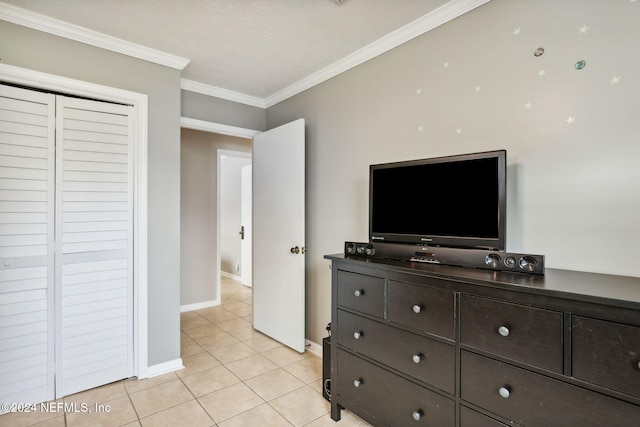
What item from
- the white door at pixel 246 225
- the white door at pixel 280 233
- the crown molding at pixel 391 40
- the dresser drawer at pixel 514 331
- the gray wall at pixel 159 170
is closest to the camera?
the dresser drawer at pixel 514 331

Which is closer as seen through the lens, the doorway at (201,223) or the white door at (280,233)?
the white door at (280,233)

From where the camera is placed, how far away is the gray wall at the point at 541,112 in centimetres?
138

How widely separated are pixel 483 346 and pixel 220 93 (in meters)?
3.15

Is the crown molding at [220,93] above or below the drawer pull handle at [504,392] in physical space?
above

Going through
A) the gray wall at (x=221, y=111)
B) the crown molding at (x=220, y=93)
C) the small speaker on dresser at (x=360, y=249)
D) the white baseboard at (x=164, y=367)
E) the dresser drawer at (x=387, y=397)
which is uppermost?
the crown molding at (x=220, y=93)

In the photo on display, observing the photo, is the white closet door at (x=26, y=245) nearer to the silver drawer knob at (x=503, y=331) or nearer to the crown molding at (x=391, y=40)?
the crown molding at (x=391, y=40)

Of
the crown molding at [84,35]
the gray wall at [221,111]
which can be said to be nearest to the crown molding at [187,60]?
the crown molding at [84,35]

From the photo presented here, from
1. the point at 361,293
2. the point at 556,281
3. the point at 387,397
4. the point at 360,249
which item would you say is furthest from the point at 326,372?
the point at 556,281

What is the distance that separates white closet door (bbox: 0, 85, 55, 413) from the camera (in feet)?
6.65

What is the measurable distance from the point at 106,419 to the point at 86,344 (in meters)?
0.58

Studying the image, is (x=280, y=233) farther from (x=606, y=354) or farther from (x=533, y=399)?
(x=606, y=354)

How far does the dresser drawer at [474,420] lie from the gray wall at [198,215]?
Answer: 3.68 m

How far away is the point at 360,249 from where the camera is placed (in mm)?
2023

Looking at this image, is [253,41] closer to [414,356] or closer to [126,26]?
[126,26]
